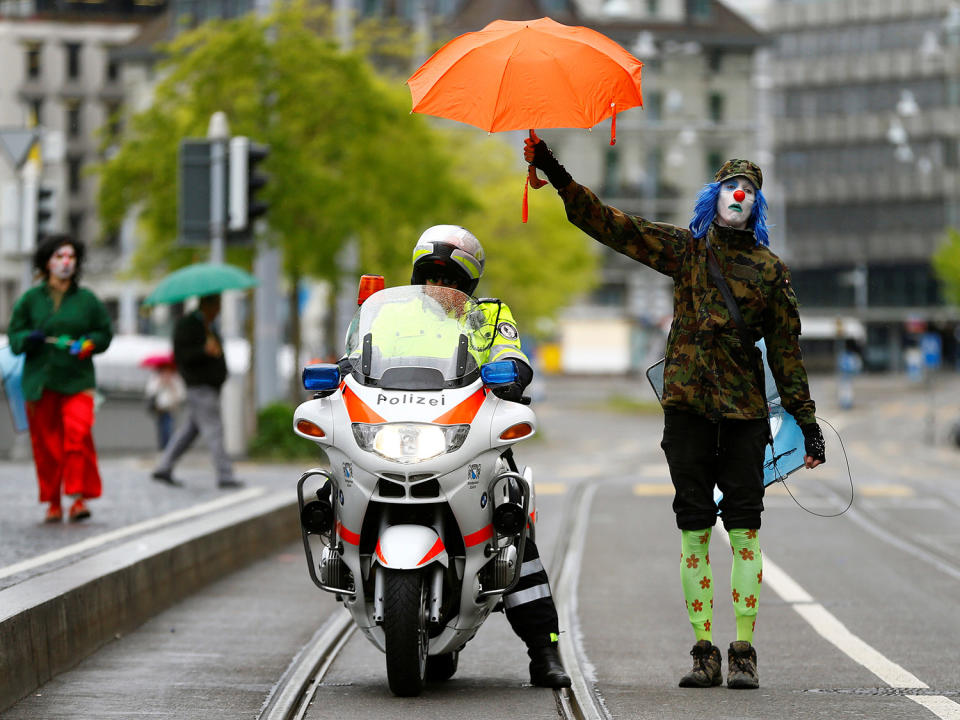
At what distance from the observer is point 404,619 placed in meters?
6.09

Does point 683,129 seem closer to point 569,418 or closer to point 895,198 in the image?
point 895,198

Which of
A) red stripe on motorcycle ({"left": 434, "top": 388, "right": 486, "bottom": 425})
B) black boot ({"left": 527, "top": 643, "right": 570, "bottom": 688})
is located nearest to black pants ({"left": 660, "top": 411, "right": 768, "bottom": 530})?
black boot ({"left": 527, "top": 643, "right": 570, "bottom": 688})

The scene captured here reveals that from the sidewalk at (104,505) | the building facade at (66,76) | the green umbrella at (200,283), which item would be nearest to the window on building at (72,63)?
the building facade at (66,76)

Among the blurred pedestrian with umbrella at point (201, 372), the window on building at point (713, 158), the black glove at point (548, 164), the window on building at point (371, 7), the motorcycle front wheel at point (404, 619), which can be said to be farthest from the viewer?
the window on building at point (713, 158)

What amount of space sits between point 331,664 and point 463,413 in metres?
1.75

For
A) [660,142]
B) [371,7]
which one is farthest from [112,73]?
[660,142]

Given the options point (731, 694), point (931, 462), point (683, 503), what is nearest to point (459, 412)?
point (683, 503)

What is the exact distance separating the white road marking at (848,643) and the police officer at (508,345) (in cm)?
129

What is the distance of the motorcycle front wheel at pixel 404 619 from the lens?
6.10 m

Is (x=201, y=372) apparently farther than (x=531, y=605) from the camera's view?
Yes

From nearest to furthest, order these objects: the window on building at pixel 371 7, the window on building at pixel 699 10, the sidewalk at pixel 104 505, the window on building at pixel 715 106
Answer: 1. the sidewalk at pixel 104 505
2. the window on building at pixel 371 7
3. the window on building at pixel 699 10
4. the window on building at pixel 715 106

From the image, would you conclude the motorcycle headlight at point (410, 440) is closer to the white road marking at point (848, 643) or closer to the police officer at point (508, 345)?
the police officer at point (508, 345)

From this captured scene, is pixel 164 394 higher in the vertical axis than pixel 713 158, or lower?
lower

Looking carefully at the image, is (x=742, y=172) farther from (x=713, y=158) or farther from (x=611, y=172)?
(x=713, y=158)
